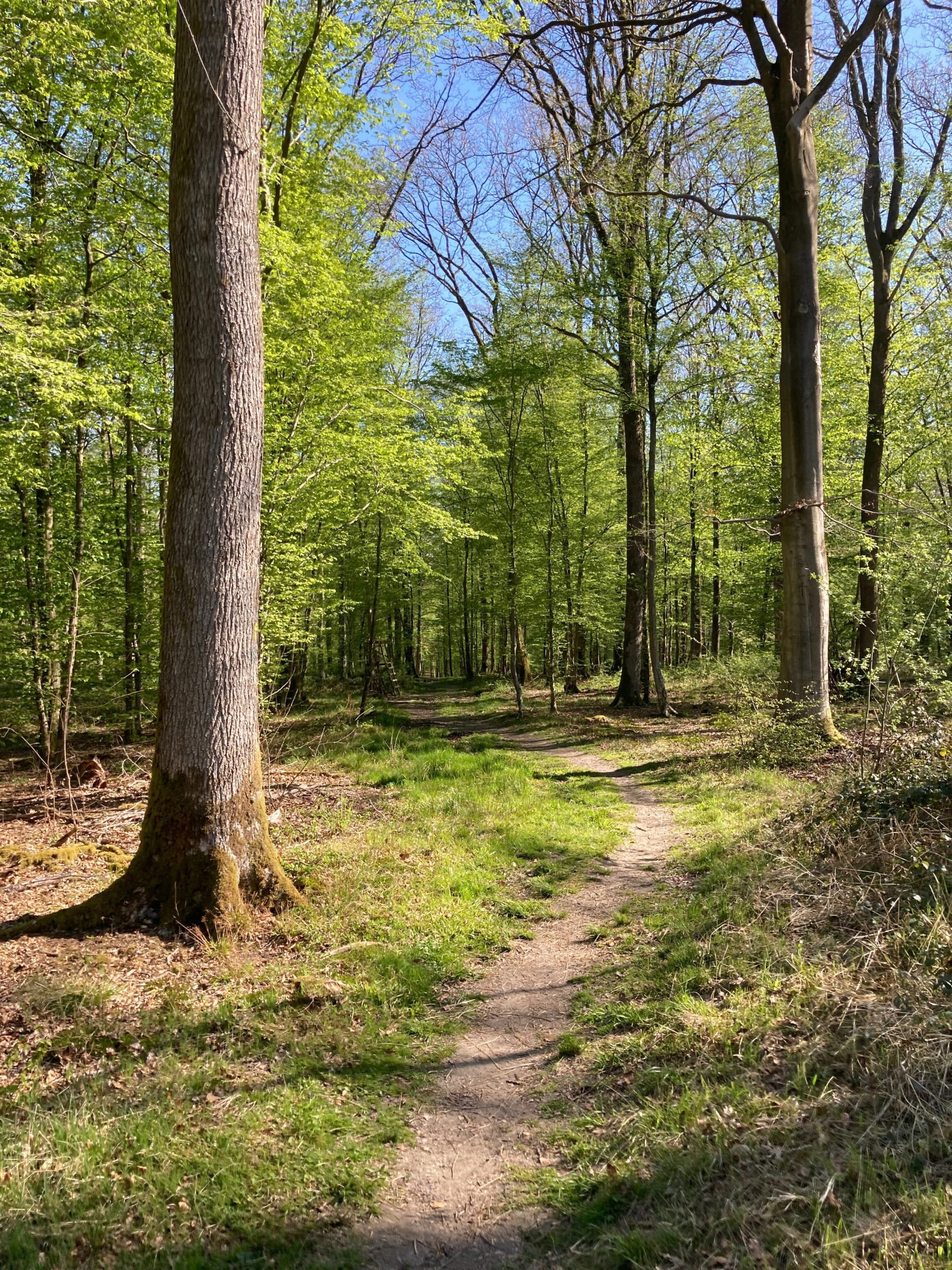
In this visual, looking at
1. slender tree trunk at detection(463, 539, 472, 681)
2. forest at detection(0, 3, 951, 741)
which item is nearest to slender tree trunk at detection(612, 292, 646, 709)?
forest at detection(0, 3, 951, 741)

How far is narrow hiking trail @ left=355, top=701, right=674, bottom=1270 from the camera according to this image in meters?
2.51

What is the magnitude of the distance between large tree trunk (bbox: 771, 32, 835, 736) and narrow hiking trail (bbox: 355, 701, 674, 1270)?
531 centimetres

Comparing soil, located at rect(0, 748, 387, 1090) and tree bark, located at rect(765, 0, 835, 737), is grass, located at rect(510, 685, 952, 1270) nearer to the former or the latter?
soil, located at rect(0, 748, 387, 1090)

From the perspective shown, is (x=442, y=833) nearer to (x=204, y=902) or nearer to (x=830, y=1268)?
(x=204, y=902)

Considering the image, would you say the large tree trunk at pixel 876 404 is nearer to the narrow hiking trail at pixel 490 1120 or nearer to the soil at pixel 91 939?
the narrow hiking trail at pixel 490 1120

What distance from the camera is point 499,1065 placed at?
3.58 meters

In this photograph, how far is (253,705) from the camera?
4988 mm

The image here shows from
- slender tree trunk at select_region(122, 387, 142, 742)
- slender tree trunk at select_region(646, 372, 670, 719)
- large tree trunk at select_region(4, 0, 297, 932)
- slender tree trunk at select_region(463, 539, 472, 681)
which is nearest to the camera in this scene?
large tree trunk at select_region(4, 0, 297, 932)

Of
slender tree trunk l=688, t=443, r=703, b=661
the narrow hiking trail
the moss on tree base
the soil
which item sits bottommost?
the narrow hiking trail

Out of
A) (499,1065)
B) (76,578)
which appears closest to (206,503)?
(499,1065)

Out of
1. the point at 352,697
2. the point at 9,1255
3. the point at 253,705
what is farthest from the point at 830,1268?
the point at 352,697

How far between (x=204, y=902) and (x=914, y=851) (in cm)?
471

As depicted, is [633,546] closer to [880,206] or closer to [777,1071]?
[880,206]

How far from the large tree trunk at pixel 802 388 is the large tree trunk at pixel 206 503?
7.79 metres
